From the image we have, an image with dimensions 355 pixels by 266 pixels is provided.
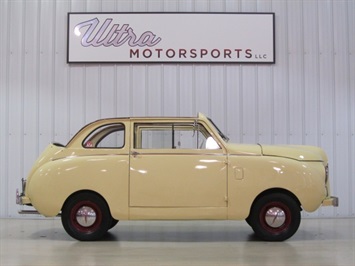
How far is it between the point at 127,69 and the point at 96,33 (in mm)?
965

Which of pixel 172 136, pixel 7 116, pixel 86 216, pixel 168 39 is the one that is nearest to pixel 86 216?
pixel 86 216

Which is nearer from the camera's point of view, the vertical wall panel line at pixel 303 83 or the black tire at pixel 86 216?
the black tire at pixel 86 216

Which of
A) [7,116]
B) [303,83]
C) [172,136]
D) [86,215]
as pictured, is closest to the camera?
[86,215]

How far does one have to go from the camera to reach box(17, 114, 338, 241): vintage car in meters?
6.12

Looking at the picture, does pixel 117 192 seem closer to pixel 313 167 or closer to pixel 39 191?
pixel 39 191

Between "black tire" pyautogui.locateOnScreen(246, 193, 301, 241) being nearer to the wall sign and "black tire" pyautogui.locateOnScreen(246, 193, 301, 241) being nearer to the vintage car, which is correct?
the vintage car

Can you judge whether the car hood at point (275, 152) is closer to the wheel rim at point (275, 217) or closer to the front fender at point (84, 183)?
the wheel rim at point (275, 217)

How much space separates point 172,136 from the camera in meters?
6.50

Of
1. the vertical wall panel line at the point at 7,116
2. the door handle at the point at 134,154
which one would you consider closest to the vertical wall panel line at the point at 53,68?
the vertical wall panel line at the point at 7,116

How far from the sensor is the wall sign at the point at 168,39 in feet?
29.3

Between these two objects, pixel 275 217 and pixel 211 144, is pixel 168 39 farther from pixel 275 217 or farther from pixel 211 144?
pixel 275 217

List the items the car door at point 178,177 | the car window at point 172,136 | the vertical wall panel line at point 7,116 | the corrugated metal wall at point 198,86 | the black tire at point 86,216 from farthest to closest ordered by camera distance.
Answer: the corrugated metal wall at point 198,86 < the vertical wall panel line at point 7,116 < the car window at point 172,136 < the black tire at point 86,216 < the car door at point 178,177

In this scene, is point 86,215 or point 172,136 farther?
point 172,136

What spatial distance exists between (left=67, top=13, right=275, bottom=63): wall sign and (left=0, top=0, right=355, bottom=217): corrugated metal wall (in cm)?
18
